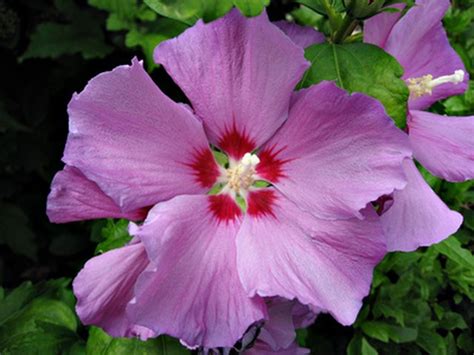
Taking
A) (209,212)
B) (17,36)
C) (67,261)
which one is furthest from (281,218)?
(67,261)

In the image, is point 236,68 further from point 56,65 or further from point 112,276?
point 56,65

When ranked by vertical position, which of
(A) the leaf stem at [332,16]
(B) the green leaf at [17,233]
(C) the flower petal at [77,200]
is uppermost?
(A) the leaf stem at [332,16]

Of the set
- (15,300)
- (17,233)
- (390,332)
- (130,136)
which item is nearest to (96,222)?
(15,300)

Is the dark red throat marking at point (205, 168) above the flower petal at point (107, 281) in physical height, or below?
above

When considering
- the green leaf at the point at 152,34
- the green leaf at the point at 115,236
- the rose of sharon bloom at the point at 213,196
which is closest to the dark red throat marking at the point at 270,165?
the rose of sharon bloom at the point at 213,196

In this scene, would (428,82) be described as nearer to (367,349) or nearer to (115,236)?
(115,236)

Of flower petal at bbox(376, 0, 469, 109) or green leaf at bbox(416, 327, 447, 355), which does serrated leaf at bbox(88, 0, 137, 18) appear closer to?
flower petal at bbox(376, 0, 469, 109)

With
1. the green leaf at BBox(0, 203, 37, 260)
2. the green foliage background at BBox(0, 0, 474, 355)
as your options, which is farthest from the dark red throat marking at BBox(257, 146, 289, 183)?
the green leaf at BBox(0, 203, 37, 260)

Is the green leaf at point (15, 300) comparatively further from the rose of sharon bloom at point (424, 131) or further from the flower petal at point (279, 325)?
the rose of sharon bloom at point (424, 131)

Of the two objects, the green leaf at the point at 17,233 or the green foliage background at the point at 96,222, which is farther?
the green leaf at the point at 17,233
